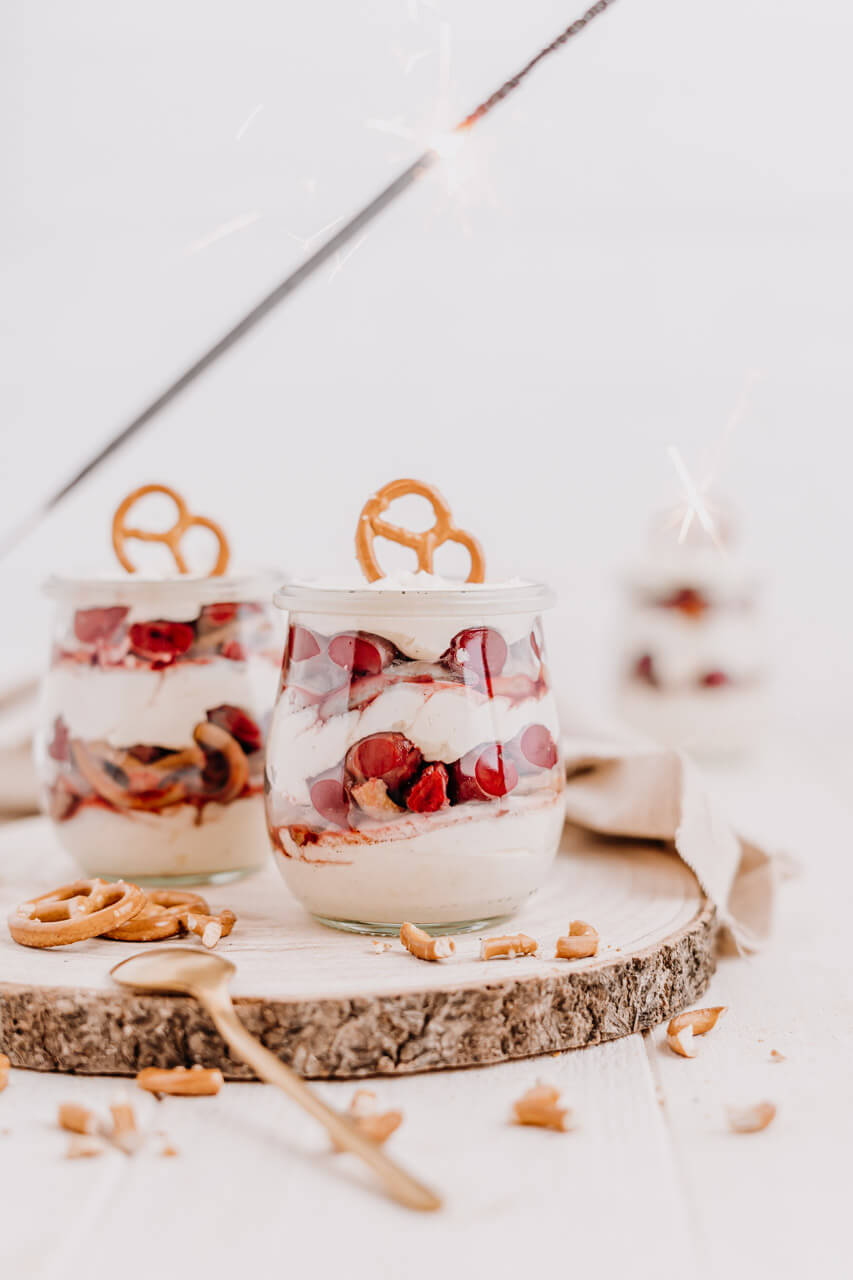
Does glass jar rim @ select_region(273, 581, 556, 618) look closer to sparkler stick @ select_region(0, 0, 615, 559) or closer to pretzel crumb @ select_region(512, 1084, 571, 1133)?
sparkler stick @ select_region(0, 0, 615, 559)

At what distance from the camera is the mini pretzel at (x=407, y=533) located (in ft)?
3.46

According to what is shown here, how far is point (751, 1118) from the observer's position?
82cm

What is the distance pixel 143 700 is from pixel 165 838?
0.14m

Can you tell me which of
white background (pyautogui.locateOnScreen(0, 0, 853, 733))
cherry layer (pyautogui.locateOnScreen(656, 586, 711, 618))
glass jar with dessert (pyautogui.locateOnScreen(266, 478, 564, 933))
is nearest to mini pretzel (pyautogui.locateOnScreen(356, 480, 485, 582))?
glass jar with dessert (pyautogui.locateOnScreen(266, 478, 564, 933))

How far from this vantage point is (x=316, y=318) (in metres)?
2.62

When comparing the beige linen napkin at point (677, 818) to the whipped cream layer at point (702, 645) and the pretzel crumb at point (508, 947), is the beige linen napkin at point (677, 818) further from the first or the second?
the whipped cream layer at point (702, 645)

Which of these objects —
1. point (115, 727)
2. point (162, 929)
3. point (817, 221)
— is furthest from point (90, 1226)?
point (817, 221)

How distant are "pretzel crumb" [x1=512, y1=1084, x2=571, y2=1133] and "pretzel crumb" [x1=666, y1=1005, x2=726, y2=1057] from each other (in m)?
0.15

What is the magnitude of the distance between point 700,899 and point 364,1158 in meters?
0.51

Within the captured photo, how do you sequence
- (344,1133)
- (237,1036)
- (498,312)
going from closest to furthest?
→ 1. (344,1133)
2. (237,1036)
3. (498,312)

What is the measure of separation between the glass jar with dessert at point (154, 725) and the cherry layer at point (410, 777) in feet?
0.72

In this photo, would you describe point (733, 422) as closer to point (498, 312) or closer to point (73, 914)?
point (498, 312)

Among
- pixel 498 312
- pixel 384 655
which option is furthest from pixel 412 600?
pixel 498 312

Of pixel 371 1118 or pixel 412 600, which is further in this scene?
pixel 412 600
